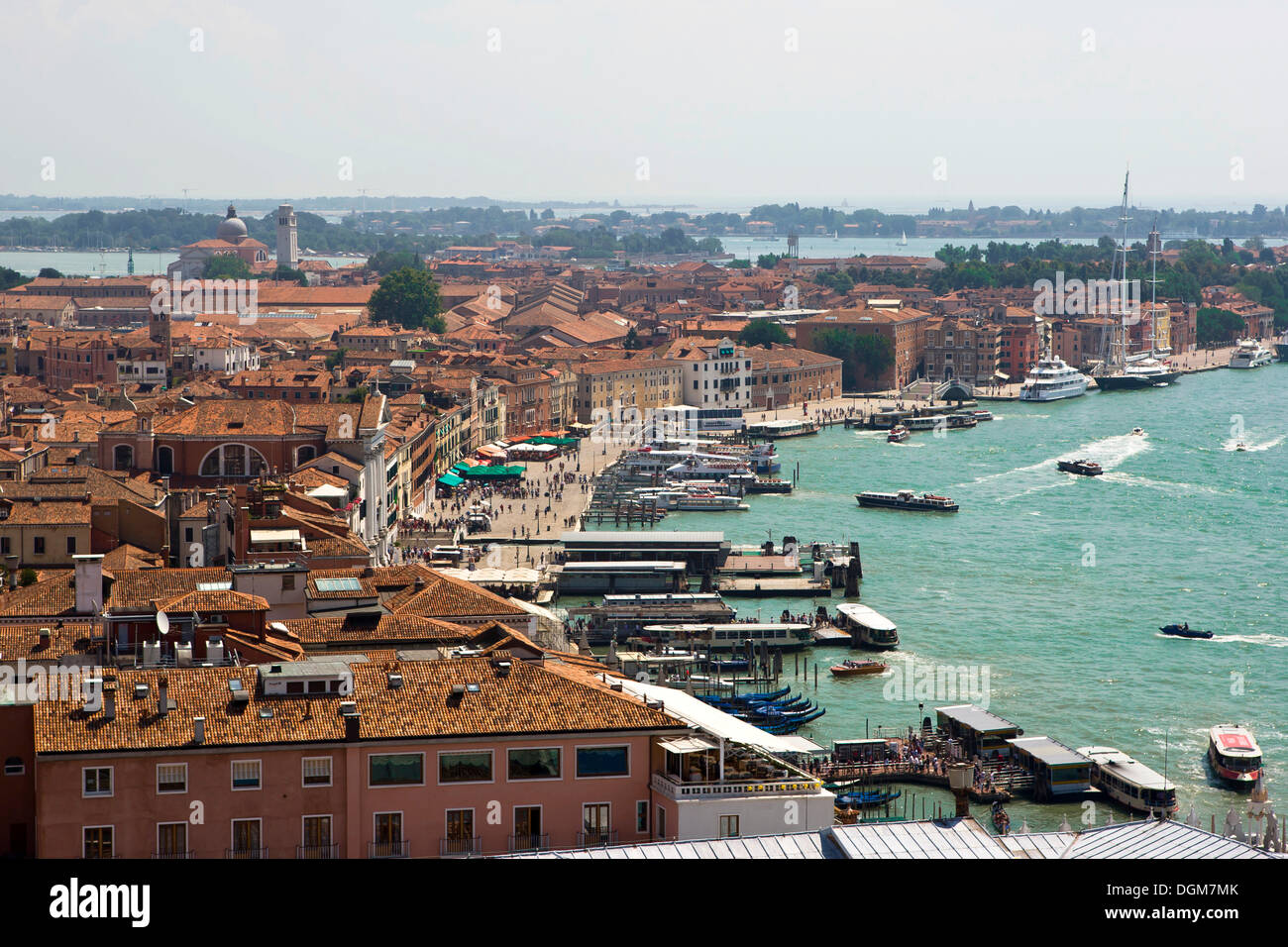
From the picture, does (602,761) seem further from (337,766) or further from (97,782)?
(97,782)

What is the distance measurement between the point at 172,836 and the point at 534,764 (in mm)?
1753

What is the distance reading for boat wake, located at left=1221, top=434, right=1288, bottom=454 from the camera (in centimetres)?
4262

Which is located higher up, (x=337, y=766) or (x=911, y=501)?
(x=337, y=766)

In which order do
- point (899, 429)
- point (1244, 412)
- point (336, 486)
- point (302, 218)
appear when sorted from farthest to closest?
point (302, 218)
point (1244, 412)
point (899, 429)
point (336, 486)

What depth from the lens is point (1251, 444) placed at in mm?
43562

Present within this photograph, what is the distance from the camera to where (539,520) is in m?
30.8

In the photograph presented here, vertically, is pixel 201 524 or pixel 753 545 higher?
pixel 201 524

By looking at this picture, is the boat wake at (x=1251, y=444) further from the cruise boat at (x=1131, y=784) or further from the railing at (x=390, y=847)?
the railing at (x=390, y=847)

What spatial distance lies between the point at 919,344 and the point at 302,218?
108m

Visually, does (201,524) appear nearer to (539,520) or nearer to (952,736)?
(952,736)

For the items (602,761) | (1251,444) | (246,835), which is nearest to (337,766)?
(246,835)
